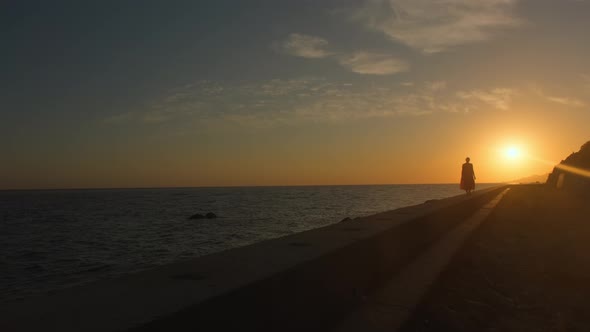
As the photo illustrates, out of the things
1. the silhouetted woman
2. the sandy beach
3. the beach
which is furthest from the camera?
the silhouetted woman

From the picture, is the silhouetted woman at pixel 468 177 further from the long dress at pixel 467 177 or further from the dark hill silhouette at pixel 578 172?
the dark hill silhouette at pixel 578 172

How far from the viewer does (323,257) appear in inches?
129

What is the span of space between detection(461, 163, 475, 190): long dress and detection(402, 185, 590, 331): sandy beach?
8913 millimetres

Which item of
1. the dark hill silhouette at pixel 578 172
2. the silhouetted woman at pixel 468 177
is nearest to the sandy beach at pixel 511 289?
the silhouetted woman at pixel 468 177

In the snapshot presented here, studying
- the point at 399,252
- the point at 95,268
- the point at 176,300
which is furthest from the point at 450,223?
the point at 95,268

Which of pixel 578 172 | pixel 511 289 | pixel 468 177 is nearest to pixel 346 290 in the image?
pixel 511 289

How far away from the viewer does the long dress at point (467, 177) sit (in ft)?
58.2

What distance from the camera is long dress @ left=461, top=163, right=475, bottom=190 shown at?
17.8 m

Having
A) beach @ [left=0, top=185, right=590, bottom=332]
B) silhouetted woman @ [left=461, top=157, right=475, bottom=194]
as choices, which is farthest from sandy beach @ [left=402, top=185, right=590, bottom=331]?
silhouetted woman @ [left=461, top=157, right=475, bottom=194]

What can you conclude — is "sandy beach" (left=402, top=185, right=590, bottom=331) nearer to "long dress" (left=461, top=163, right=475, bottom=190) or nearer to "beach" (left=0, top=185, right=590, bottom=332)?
"beach" (left=0, top=185, right=590, bottom=332)

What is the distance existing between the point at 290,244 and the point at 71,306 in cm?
221

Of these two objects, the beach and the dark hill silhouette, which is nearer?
the beach

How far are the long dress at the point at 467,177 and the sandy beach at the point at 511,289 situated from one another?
8913 millimetres

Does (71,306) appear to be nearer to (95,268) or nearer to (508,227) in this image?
(508,227)
